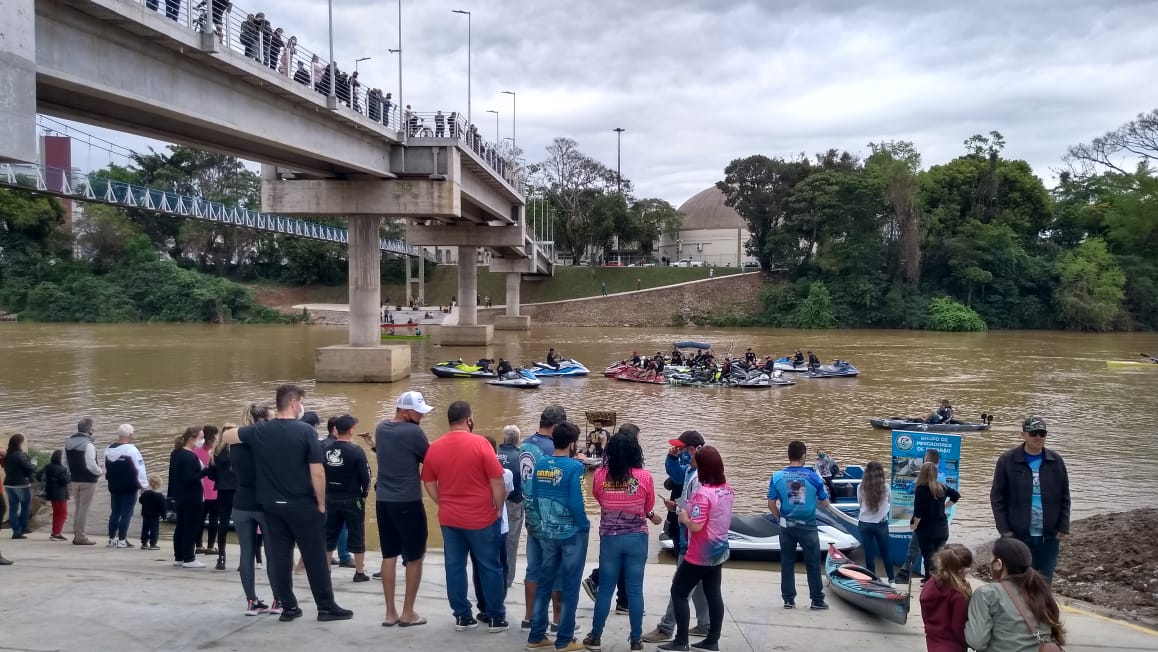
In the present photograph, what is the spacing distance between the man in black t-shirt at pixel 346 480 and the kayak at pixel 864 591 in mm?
4433

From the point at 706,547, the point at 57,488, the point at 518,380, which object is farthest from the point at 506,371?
the point at 706,547

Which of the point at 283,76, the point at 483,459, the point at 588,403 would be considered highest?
the point at 283,76

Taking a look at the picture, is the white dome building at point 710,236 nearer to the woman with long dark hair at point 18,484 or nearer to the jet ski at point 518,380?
the jet ski at point 518,380

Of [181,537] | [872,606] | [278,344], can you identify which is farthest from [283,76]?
[278,344]

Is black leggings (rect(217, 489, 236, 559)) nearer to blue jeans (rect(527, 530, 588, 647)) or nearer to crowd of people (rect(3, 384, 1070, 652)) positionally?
crowd of people (rect(3, 384, 1070, 652))

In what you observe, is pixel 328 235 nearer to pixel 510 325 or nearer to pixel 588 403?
pixel 510 325

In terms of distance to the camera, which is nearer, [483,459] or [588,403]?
[483,459]

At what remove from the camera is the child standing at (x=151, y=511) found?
9430mm

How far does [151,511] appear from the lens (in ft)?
31.2

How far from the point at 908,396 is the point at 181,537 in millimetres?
24674

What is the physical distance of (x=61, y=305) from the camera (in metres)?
66.4

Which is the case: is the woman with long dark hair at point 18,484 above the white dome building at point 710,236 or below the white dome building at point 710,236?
below

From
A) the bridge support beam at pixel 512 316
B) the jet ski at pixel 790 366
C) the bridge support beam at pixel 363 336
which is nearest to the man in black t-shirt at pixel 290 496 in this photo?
the bridge support beam at pixel 363 336

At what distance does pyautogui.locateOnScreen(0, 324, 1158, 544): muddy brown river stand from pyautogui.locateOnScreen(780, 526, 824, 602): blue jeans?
5519 millimetres
